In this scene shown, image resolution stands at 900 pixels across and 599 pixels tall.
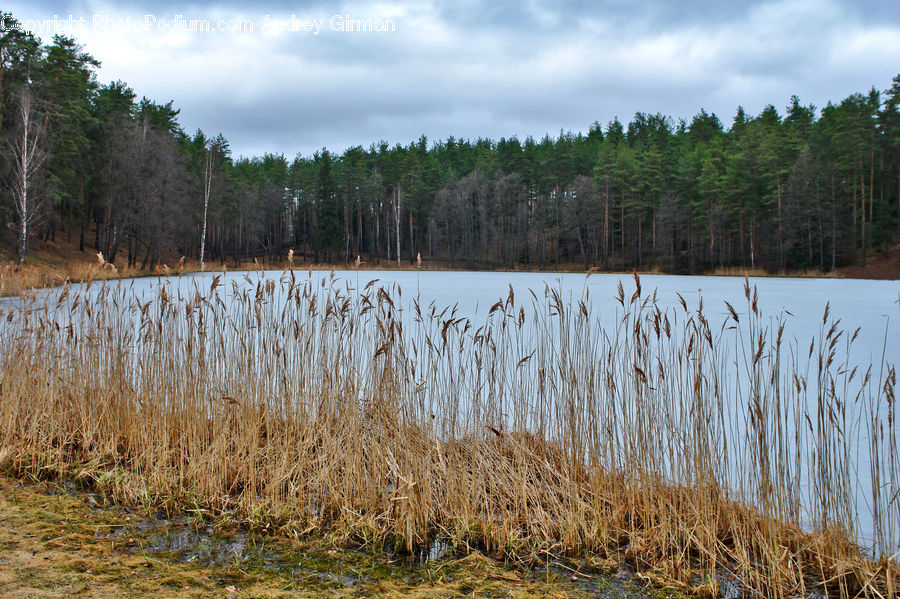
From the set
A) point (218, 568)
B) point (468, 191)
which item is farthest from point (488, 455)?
point (468, 191)

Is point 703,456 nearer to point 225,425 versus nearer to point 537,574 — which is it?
point 537,574

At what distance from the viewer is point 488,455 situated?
3613mm

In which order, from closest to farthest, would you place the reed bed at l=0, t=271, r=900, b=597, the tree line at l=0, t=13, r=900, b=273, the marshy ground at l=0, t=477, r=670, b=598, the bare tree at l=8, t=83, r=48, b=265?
the marshy ground at l=0, t=477, r=670, b=598 < the reed bed at l=0, t=271, r=900, b=597 < the bare tree at l=8, t=83, r=48, b=265 < the tree line at l=0, t=13, r=900, b=273

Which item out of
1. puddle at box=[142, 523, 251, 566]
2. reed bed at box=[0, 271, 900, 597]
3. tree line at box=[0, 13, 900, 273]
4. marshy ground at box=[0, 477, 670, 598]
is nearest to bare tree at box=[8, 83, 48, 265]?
tree line at box=[0, 13, 900, 273]

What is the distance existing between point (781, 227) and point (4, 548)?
146 ft

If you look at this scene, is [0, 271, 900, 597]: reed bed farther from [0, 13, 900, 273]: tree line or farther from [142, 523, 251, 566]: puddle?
[0, 13, 900, 273]: tree line

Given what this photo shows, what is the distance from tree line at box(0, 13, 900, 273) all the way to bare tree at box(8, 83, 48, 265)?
0.11 metres

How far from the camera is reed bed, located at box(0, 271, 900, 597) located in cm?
268

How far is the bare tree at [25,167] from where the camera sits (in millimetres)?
22500

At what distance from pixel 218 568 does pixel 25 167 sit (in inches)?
995

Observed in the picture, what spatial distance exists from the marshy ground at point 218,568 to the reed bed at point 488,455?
15 centimetres

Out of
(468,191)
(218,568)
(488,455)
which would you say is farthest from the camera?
(468,191)

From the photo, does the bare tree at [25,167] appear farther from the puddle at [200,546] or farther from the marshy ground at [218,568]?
the puddle at [200,546]

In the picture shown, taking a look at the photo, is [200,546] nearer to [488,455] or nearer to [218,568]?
[218,568]
